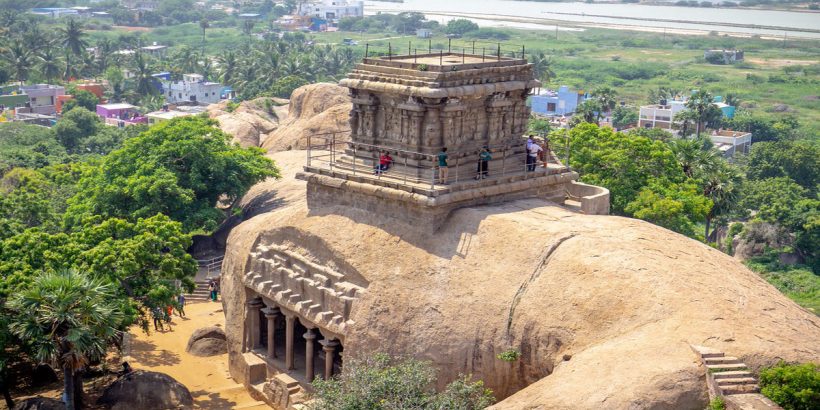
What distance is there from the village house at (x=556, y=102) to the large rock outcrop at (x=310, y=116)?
181 ft

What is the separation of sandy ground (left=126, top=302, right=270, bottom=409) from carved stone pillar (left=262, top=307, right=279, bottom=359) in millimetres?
1618

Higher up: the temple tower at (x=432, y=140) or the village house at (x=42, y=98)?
the temple tower at (x=432, y=140)

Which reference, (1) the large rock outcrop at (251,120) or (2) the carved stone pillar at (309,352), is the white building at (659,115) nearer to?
(1) the large rock outcrop at (251,120)

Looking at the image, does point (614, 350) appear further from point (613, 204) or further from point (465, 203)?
point (613, 204)

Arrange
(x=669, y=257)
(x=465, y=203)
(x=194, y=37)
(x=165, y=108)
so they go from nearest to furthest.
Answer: (x=669, y=257)
(x=465, y=203)
(x=165, y=108)
(x=194, y=37)

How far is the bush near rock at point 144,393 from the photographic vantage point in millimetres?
29703

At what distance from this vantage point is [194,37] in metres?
195

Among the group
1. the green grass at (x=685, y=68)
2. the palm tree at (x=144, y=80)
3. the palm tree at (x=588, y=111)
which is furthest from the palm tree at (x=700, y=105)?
the palm tree at (x=144, y=80)

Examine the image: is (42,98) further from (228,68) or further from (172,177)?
(172,177)

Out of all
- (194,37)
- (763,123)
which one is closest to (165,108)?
(763,123)

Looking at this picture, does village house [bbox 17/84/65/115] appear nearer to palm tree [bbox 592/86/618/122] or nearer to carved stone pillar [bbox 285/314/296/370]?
palm tree [bbox 592/86/618/122]

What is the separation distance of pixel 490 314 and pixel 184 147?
87.0 ft

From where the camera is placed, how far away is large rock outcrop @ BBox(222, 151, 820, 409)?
20.6m

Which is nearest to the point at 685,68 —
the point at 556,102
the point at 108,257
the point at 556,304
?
the point at 556,102
